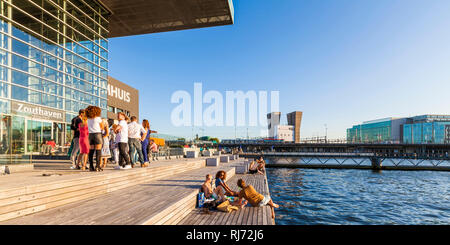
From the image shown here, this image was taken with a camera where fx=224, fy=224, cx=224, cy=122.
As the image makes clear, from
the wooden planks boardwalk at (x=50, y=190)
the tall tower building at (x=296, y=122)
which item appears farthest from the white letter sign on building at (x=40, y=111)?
the tall tower building at (x=296, y=122)

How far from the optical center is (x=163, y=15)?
1163 inches

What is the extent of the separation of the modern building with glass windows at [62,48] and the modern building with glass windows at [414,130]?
440 ft

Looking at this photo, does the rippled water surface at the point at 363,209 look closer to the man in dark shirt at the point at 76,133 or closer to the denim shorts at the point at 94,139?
the denim shorts at the point at 94,139

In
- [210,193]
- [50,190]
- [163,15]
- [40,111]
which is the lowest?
[210,193]

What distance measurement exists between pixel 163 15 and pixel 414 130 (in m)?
196

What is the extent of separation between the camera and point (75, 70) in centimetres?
2311

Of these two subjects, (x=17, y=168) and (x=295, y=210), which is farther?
(x=295, y=210)

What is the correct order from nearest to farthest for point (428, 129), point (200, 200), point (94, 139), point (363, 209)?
point (200, 200)
point (94, 139)
point (363, 209)
point (428, 129)

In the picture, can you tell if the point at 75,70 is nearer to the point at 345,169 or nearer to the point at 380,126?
the point at 345,169

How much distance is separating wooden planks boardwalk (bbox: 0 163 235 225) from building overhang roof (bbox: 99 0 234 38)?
83.6ft

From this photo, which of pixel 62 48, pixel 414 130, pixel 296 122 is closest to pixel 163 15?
pixel 62 48

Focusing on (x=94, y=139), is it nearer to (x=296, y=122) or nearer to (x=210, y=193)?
(x=210, y=193)
